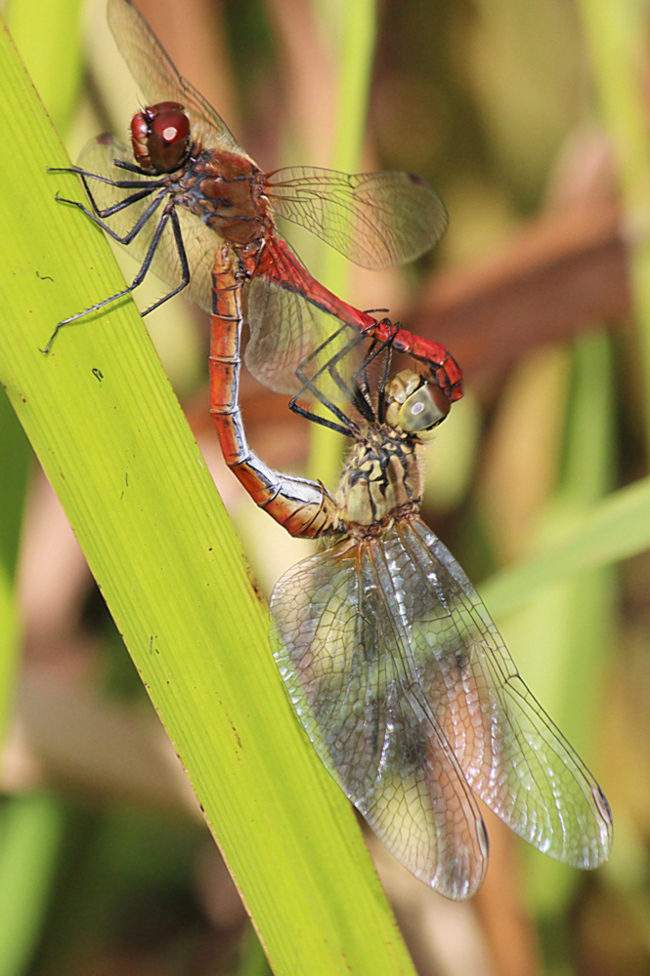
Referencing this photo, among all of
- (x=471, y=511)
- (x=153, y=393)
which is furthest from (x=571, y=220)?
(x=153, y=393)

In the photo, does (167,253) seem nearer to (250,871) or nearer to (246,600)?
(246,600)

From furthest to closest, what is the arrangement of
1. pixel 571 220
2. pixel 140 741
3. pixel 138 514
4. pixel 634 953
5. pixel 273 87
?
pixel 273 87 → pixel 634 953 → pixel 571 220 → pixel 140 741 → pixel 138 514

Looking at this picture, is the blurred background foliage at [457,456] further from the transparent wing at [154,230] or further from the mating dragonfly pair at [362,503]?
the transparent wing at [154,230]

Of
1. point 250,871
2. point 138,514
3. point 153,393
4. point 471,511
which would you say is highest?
point 153,393

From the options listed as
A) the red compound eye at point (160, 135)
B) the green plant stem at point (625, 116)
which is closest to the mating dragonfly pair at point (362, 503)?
the red compound eye at point (160, 135)

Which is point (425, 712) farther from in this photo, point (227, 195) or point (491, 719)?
point (227, 195)

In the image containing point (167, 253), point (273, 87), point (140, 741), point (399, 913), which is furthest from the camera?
point (273, 87)

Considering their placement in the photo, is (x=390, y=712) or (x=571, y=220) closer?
(x=390, y=712)

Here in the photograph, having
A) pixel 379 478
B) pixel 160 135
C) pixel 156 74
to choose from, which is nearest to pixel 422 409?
pixel 379 478
